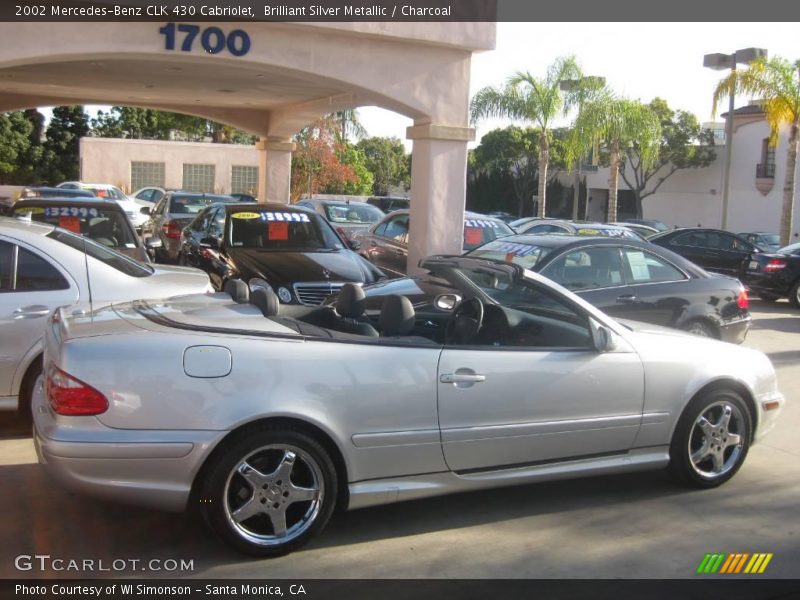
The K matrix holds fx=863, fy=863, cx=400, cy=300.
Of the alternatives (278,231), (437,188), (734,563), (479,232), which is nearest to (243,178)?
(479,232)

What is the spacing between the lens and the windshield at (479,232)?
47.8ft

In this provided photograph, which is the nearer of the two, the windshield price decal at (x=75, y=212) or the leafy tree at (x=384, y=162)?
the windshield price decal at (x=75, y=212)

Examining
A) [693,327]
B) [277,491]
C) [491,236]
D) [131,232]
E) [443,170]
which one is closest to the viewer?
[277,491]

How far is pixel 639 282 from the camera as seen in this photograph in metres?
8.96

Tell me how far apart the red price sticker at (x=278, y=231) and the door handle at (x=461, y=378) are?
702 centimetres

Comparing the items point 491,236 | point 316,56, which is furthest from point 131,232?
point 491,236

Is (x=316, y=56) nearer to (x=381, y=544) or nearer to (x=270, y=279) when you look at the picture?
(x=270, y=279)

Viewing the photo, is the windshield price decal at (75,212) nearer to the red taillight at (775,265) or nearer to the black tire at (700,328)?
the black tire at (700,328)

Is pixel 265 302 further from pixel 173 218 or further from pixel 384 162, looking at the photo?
pixel 384 162

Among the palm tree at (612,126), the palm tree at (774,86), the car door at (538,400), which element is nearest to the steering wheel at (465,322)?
the car door at (538,400)

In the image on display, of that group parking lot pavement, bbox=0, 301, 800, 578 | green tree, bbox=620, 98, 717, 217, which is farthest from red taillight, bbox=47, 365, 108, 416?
green tree, bbox=620, 98, 717, 217

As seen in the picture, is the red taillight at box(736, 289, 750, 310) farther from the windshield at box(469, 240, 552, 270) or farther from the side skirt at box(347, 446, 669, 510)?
the side skirt at box(347, 446, 669, 510)

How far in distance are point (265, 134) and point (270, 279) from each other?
11.5 metres
